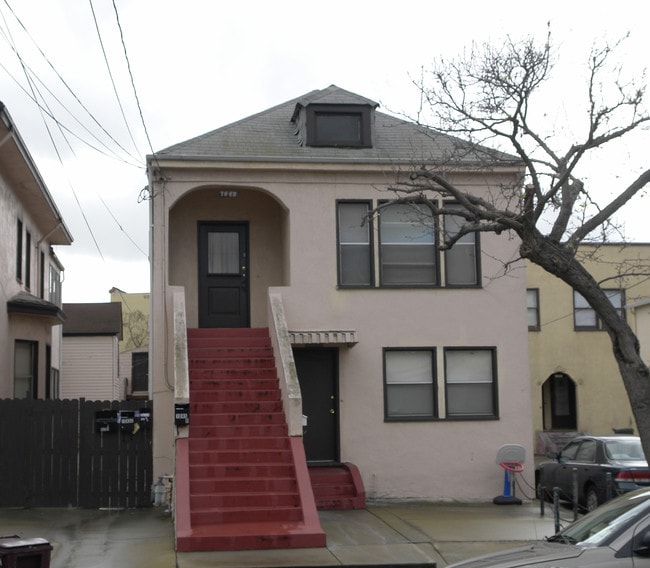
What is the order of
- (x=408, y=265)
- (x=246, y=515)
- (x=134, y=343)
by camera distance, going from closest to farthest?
(x=246, y=515)
(x=408, y=265)
(x=134, y=343)

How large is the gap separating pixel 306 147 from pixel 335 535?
8.12 meters

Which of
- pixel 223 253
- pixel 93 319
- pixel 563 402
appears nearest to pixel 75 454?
pixel 223 253

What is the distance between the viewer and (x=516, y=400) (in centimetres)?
1777

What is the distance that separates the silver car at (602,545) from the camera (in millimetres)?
7551

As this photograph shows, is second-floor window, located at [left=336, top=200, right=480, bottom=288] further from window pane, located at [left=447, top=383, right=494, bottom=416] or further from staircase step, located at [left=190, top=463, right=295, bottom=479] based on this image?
staircase step, located at [left=190, top=463, right=295, bottom=479]

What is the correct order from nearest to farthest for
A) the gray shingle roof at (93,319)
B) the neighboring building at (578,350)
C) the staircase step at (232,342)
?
the staircase step at (232,342) → the neighboring building at (578,350) → the gray shingle roof at (93,319)

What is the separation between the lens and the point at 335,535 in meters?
13.3

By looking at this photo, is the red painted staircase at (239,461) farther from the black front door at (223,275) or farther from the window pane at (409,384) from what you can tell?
the window pane at (409,384)

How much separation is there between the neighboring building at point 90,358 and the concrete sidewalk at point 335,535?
20.7 meters

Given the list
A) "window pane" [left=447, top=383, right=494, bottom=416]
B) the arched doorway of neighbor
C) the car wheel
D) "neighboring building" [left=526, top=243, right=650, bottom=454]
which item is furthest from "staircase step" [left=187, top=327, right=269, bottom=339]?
the arched doorway of neighbor

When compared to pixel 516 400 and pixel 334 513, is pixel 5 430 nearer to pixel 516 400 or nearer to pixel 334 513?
pixel 334 513

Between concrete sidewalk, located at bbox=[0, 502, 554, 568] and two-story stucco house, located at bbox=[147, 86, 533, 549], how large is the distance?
1.26 m

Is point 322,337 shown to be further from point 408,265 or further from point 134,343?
point 134,343

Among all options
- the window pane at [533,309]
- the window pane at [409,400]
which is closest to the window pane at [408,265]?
the window pane at [409,400]
